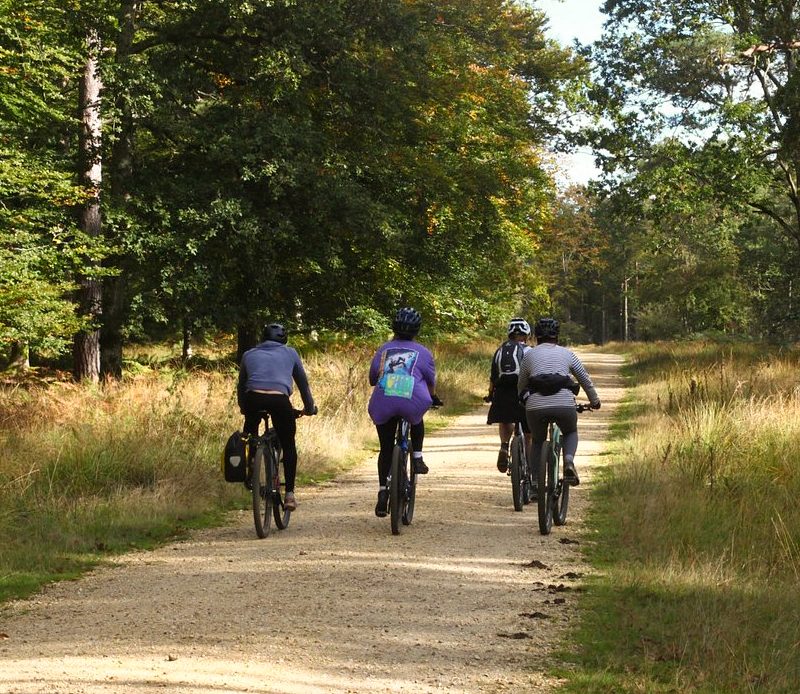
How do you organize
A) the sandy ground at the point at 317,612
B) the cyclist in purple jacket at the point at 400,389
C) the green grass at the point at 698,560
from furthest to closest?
the cyclist in purple jacket at the point at 400,389 → the green grass at the point at 698,560 → the sandy ground at the point at 317,612

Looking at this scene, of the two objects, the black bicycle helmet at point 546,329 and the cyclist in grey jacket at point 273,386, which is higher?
the black bicycle helmet at point 546,329

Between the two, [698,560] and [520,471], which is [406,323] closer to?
[520,471]

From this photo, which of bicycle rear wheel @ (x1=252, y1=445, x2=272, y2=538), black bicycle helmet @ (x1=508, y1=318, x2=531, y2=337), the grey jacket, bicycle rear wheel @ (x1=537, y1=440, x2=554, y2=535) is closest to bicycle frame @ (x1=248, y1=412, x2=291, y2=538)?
bicycle rear wheel @ (x1=252, y1=445, x2=272, y2=538)

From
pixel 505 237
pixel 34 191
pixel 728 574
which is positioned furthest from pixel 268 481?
pixel 505 237

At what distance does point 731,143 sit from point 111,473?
18.7 meters

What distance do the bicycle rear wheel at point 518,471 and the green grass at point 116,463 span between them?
2959 millimetres

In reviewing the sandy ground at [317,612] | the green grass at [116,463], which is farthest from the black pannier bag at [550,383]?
the green grass at [116,463]

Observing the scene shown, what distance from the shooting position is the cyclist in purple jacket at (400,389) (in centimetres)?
988

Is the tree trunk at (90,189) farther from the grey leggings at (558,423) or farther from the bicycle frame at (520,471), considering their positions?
the grey leggings at (558,423)

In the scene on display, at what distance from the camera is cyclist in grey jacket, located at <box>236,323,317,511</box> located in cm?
979

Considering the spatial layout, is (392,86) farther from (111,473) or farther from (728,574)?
(728,574)

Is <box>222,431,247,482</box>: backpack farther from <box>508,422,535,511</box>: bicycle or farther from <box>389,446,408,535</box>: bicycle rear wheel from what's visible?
<box>508,422,535,511</box>: bicycle

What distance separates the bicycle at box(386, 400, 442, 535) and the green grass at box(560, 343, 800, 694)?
1.73 m

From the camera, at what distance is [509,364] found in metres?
11.9
